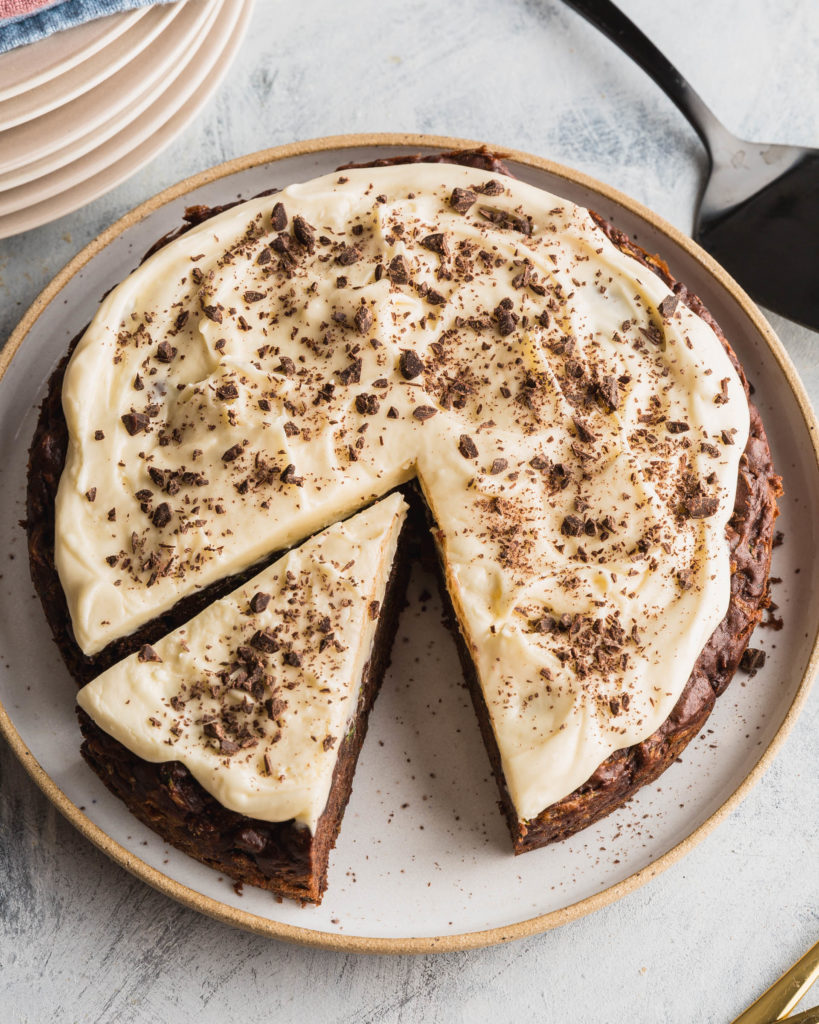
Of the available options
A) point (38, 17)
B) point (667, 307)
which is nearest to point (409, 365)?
point (667, 307)

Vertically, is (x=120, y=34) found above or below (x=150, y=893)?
above

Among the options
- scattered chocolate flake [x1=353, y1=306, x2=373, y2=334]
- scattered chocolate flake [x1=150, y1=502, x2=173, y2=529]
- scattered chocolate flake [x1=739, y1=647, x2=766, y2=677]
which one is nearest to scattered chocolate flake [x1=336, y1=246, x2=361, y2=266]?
scattered chocolate flake [x1=353, y1=306, x2=373, y2=334]

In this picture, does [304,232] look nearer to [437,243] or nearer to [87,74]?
[437,243]

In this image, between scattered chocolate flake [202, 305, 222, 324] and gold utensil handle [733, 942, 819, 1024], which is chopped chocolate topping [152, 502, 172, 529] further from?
gold utensil handle [733, 942, 819, 1024]

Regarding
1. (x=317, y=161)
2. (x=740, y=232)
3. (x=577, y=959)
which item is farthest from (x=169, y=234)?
(x=577, y=959)

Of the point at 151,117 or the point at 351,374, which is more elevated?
the point at 151,117

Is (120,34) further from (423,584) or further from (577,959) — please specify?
(577,959)

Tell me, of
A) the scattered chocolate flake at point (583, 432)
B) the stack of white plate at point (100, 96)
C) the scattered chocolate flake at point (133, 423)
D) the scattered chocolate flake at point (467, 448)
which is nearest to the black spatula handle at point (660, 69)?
the stack of white plate at point (100, 96)
